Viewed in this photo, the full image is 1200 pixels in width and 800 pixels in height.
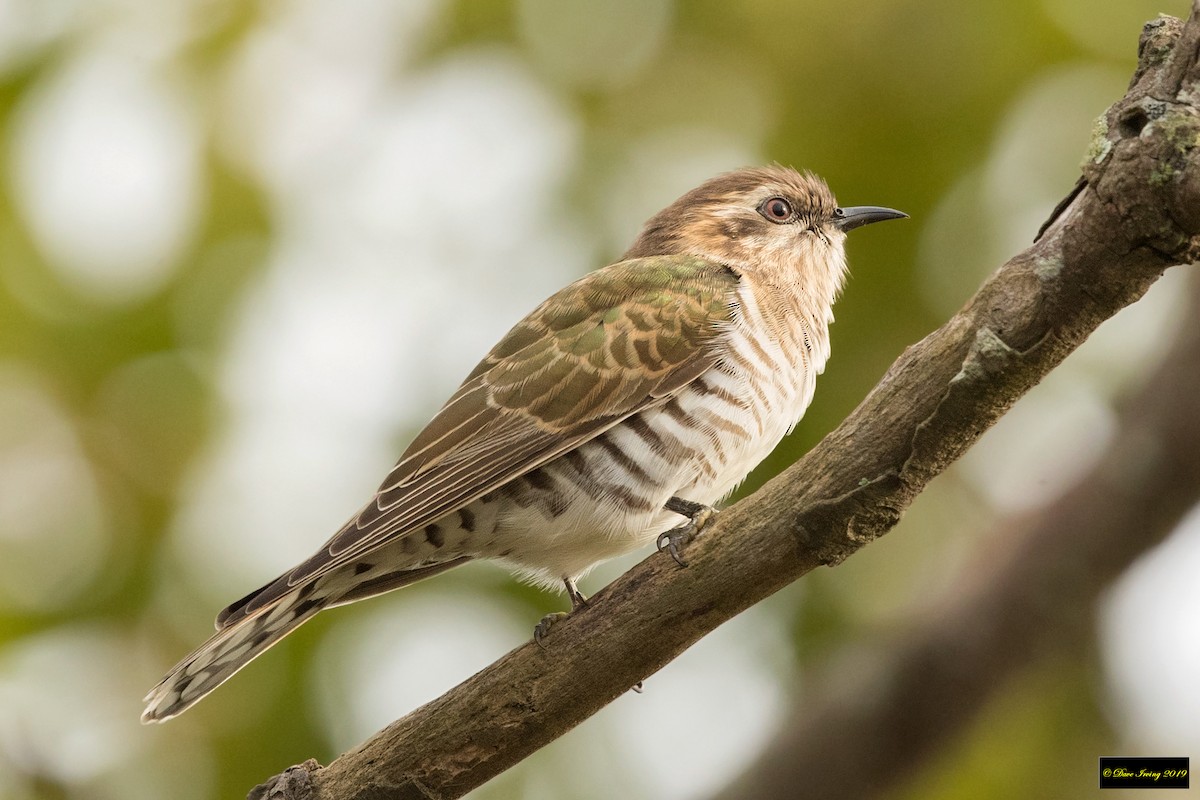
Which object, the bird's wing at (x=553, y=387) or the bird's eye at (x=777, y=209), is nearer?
the bird's wing at (x=553, y=387)

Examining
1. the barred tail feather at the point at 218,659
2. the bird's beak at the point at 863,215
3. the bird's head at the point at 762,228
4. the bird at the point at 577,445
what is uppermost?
the bird's head at the point at 762,228

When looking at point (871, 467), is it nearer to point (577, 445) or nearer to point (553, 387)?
point (577, 445)

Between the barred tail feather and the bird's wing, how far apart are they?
0.07 metres

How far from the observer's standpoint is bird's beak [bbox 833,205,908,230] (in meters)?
4.64

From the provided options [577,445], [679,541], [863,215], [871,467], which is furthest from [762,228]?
[871,467]

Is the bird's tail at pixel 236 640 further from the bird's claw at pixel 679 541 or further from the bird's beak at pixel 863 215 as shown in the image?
the bird's beak at pixel 863 215

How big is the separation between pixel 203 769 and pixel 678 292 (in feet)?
7.77

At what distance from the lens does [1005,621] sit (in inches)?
163

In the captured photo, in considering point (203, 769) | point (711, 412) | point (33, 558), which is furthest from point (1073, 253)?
point (33, 558)

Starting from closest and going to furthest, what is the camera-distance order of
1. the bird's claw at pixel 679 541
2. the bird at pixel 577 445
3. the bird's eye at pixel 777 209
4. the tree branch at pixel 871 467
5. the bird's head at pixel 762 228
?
the tree branch at pixel 871 467 → the bird's claw at pixel 679 541 → the bird at pixel 577 445 → the bird's head at pixel 762 228 → the bird's eye at pixel 777 209

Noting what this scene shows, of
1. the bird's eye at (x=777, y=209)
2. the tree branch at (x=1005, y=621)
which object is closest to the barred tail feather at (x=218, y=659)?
the tree branch at (x=1005, y=621)

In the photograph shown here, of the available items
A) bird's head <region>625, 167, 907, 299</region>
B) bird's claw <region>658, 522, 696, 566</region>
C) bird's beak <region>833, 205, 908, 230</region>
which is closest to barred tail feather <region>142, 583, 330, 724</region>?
bird's claw <region>658, 522, 696, 566</region>

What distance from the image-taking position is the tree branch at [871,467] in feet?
7.84

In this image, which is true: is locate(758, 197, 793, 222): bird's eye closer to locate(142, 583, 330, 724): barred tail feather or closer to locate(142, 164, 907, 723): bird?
locate(142, 164, 907, 723): bird
